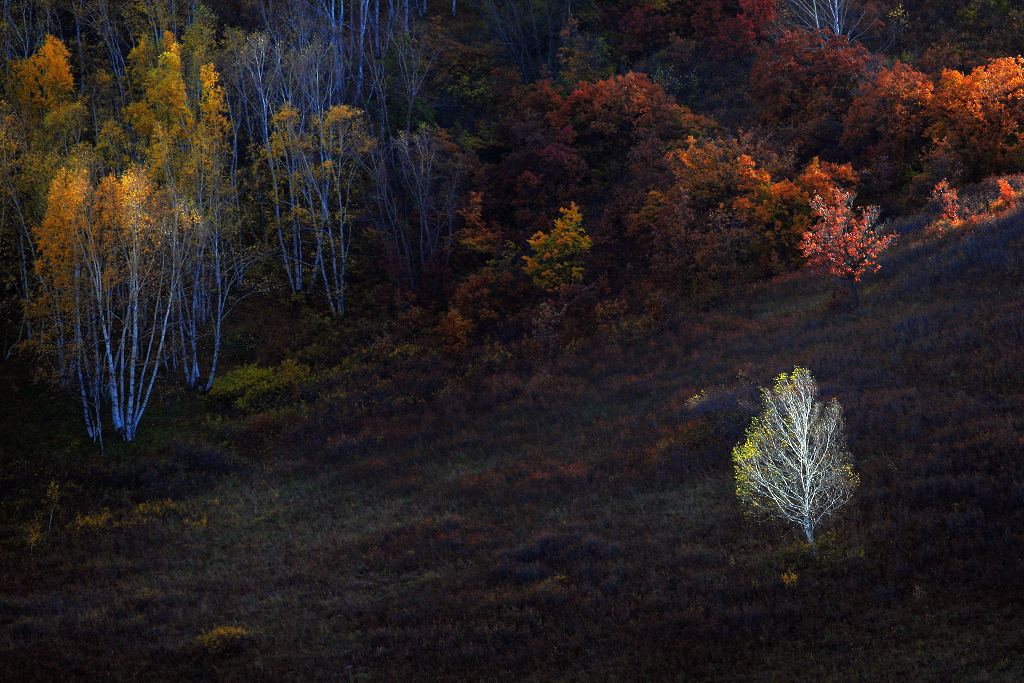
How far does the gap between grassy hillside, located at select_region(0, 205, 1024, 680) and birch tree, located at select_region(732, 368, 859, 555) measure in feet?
2.30

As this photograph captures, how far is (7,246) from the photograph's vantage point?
34.4 m

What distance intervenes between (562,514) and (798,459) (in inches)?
257

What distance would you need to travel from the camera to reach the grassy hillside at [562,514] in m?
11.9

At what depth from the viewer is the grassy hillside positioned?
39.1 feet

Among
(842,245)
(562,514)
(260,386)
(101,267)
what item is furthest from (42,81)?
(842,245)

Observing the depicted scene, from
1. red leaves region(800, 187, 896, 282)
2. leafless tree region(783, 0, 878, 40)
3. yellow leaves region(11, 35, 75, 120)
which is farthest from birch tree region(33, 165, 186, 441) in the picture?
leafless tree region(783, 0, 878, 40)

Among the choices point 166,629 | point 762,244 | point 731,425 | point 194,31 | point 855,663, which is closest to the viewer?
point 855,663

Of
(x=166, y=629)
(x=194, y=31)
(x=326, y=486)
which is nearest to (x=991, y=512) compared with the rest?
(x=166, y=629)

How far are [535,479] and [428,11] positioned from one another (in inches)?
1962

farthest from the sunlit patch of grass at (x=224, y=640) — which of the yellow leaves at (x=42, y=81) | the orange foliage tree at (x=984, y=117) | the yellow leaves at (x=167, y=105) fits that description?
the orange foliage tree at (x=984, y=117)

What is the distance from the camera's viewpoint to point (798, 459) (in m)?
14.1

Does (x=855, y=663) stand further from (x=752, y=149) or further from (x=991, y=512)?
(x=752, y=149)

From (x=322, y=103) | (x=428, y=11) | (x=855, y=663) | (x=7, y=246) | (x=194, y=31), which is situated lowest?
(x=855, y=663)

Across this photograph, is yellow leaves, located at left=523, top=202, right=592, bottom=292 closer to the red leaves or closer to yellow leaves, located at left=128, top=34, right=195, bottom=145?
the red leaves
